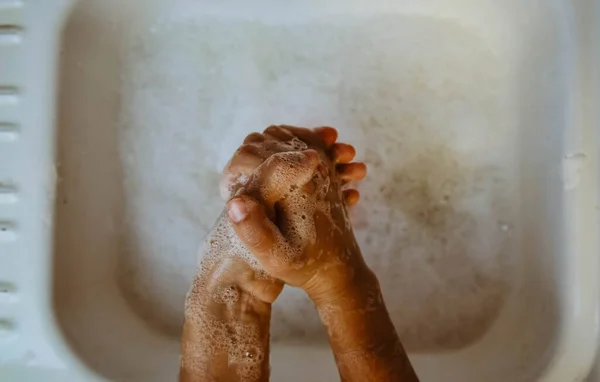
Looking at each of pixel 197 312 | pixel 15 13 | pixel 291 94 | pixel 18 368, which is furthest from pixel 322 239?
pixel 15 13

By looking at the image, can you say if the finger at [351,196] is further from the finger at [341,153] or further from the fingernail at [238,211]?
the fingernail at [238,211]

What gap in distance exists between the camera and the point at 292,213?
740mm

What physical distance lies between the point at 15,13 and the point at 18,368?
1.80 ft

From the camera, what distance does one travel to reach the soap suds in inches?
39.2

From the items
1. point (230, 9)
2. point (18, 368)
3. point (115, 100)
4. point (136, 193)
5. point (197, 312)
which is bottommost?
point (18, 368)

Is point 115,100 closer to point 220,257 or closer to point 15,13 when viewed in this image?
point 15,13

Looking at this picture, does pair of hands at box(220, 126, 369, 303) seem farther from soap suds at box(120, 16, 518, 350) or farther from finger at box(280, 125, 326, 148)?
soap suds at box(120, 16, 518, 350)

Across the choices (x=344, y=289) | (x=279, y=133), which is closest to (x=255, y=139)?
(x=279, y=133)

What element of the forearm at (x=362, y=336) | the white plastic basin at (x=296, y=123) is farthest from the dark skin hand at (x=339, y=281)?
the white plastic basin at (x=296, y=123)

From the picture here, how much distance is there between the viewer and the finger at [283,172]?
710mm

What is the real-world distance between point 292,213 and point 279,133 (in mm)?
153

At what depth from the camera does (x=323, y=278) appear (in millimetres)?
755

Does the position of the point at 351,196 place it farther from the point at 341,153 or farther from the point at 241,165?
the point at 241,165

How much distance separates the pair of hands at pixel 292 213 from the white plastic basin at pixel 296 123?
0.22 meters
